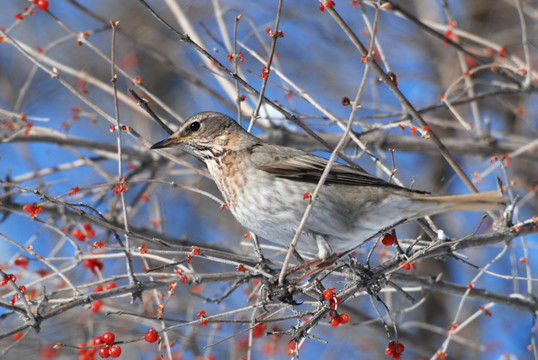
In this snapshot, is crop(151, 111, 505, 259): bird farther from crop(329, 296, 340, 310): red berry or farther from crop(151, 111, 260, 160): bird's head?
crop(329, 296, 340, 310): red berry

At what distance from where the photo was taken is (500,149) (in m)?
6.12

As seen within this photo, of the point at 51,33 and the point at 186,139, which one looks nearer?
the point at 186,139

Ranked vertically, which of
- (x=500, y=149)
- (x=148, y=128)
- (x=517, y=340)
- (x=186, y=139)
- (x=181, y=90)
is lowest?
(x=186, y=139)

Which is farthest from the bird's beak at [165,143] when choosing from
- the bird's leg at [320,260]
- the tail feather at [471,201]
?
the tail feather at [471,201]

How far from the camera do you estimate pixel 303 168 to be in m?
4.47

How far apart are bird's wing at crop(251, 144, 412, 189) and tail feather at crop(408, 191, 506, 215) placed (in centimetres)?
38

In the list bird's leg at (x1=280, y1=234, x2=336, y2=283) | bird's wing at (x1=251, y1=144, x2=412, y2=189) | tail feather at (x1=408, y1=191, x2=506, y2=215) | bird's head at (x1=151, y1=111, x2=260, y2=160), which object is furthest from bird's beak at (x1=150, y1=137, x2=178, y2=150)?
tail feather at (x1=408, y1=191, x2=506, y2=215)

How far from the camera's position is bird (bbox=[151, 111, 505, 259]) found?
161 inches

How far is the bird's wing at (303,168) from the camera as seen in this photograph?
14.2 feet

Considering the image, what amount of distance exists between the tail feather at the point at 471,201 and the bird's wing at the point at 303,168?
378 millimetres

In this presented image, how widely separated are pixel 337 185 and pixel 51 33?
678 centimetres

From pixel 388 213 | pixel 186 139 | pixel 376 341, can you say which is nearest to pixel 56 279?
pixel 186 139

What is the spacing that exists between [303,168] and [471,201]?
4.09 feet

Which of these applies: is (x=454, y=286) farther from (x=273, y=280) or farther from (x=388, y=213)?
(x=273, y=280)
